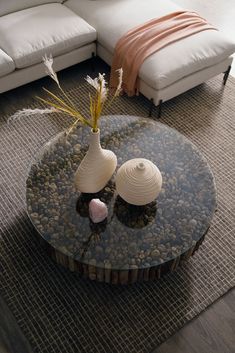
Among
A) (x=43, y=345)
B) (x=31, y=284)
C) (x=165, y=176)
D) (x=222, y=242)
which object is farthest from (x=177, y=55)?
(x=43, y=345)

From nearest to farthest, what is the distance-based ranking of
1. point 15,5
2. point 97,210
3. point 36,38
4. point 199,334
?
1. point 97,210
2. point 199,334
3. point 36,38
4. point 15,5

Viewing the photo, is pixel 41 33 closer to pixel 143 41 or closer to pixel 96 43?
pixel 96 43

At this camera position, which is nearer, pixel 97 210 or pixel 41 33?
pixel 97 210

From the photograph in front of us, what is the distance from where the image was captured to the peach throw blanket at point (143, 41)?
2.77m

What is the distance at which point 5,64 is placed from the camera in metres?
2.64

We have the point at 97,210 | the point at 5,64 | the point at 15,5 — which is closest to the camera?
the point at 97,210

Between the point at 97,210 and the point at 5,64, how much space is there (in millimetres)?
1394

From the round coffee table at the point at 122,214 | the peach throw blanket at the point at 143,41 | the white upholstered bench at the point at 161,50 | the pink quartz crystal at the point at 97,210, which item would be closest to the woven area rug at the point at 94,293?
the round coffee table at the point at 122,214

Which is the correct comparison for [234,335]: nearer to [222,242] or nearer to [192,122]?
[222,242]

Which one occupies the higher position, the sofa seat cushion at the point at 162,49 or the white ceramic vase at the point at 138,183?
the sofa seat cushion at the point at 162,49

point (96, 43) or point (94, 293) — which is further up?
point (96, 43)

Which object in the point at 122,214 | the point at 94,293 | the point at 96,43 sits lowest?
the point at 94,293

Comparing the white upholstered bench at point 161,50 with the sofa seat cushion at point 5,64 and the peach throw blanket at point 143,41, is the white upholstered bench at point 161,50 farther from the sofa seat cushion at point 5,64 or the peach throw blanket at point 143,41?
the sofa seat cushion at point 5,64

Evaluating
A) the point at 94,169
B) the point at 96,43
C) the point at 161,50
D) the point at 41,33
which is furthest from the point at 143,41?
the point at 94,169
